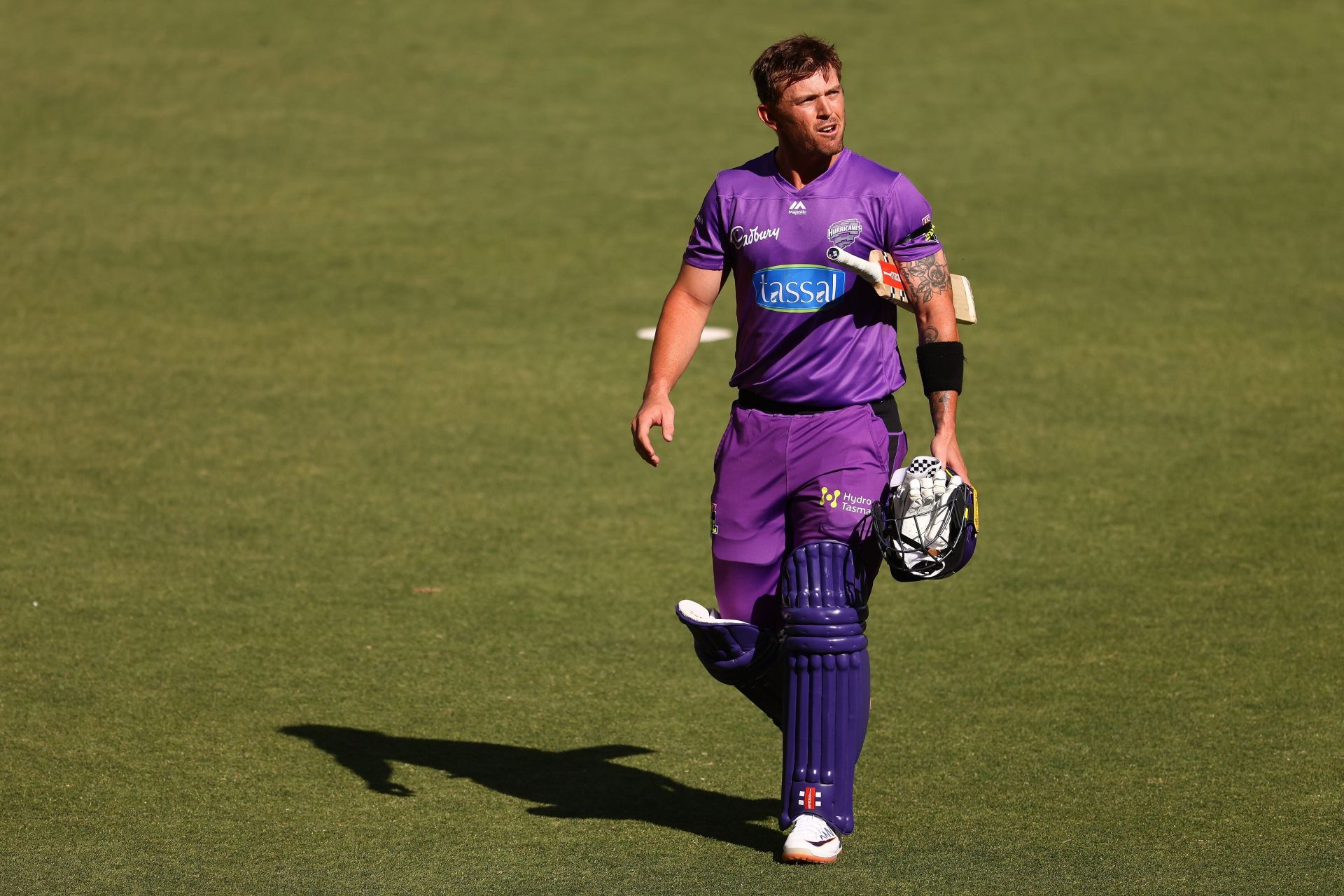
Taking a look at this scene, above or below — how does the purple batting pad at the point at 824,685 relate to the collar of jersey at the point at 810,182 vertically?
below

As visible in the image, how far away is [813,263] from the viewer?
5156 mm

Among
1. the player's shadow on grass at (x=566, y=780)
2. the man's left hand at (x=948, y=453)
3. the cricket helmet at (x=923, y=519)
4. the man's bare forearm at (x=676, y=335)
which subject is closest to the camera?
the cricket helmet at (x=923, y=519)

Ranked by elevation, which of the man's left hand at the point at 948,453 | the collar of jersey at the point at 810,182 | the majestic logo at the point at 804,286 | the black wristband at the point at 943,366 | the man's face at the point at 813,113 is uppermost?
the man's face at the point at 813,113

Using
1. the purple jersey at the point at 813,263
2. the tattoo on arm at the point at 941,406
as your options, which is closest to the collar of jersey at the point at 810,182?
the purple jersey at the point at 813,263

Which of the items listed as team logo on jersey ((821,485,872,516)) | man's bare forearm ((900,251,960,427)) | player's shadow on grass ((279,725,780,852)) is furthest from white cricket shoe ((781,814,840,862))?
man's bare forearm ((900,251,960,427))

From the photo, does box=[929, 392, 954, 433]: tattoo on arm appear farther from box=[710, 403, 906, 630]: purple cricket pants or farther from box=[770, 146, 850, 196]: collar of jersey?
box=[770, 146, 850, 196]: collar of jersey

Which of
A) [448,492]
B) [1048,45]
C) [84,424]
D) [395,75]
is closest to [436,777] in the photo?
[448,492]

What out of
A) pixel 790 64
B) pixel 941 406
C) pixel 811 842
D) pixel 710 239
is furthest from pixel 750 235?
pixel 811 842

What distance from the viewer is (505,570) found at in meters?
7.95

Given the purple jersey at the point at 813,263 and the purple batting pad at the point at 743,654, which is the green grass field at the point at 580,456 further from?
the purple jersey at the point at 813,263

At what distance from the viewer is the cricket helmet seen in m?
4.88

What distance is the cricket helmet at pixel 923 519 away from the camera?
16.0ft

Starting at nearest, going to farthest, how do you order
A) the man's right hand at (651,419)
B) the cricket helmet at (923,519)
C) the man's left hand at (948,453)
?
the cricket helmet at (923,519) < the man's left hand at (948,453) < the man's right hand at (651,419)

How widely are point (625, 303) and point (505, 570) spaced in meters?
4.51
